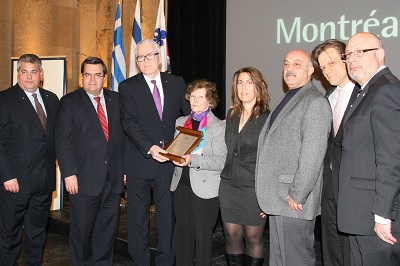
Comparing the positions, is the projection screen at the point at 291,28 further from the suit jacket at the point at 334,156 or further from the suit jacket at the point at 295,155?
the suit jacket at the point at 295,155

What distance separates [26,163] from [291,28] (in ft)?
11.8

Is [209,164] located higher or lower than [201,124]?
lower

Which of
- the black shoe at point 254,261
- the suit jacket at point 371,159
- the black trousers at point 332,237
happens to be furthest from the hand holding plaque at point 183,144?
the suit jacket at point 371,159

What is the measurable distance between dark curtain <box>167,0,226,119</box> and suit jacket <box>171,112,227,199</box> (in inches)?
135

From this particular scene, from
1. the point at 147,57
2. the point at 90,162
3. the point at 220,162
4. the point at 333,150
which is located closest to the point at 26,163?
the point at 90,162

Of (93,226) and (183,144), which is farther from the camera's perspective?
(93,226)

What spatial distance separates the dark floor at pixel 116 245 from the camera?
4660mm

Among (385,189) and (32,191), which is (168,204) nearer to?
(32,191)

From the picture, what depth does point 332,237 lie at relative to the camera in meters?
3.21

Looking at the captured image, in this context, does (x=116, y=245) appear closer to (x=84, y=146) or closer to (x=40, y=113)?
(x=84, y=146)

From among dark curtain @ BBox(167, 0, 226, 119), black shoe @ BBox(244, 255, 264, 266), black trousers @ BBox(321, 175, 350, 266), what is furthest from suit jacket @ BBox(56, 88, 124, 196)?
dark curtain @ BBox(167, 0, 226, 119)

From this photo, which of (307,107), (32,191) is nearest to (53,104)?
(32,191)

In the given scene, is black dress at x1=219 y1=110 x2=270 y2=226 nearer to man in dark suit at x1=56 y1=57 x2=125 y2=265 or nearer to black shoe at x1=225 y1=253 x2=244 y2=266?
black shoe at x1=225 y1=253 x2=244 y2=266

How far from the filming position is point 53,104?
400cm
